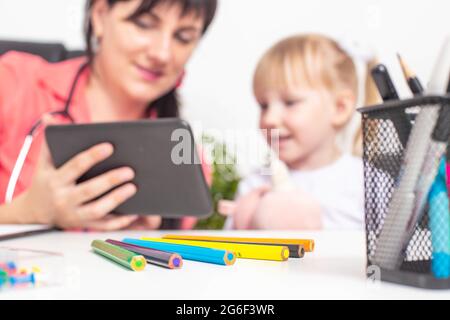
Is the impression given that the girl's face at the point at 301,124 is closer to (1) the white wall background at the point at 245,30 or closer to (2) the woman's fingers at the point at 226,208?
(1) the white wall background at the point at 245,30

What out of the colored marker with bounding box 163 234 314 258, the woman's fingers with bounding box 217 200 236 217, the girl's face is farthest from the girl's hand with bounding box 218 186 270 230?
the colored marker with bounding box 163 234 314 258

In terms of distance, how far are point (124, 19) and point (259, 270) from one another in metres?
1.04

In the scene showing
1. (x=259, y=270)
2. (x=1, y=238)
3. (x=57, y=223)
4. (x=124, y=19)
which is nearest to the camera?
(x=259, y=270)

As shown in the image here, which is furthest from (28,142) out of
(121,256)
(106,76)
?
(121,256)

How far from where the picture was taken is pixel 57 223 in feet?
2.69

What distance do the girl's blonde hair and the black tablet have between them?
71cm

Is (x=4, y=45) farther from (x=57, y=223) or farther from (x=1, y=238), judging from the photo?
(x=1, y=238)

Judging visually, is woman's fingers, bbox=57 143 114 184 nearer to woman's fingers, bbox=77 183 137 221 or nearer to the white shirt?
woman's fingers, bbox=77 183 137 221

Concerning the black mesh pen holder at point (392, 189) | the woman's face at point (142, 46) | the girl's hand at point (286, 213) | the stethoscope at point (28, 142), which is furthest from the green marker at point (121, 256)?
the woman's face at point (142, 46)

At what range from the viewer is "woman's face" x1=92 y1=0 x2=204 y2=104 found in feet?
4.30

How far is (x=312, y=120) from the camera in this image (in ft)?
4.50

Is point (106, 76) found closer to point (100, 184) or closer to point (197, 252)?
point (100, 184)

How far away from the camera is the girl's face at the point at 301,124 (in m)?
1.36

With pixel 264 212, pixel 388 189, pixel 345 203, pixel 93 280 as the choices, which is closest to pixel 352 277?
pixel 388 189
